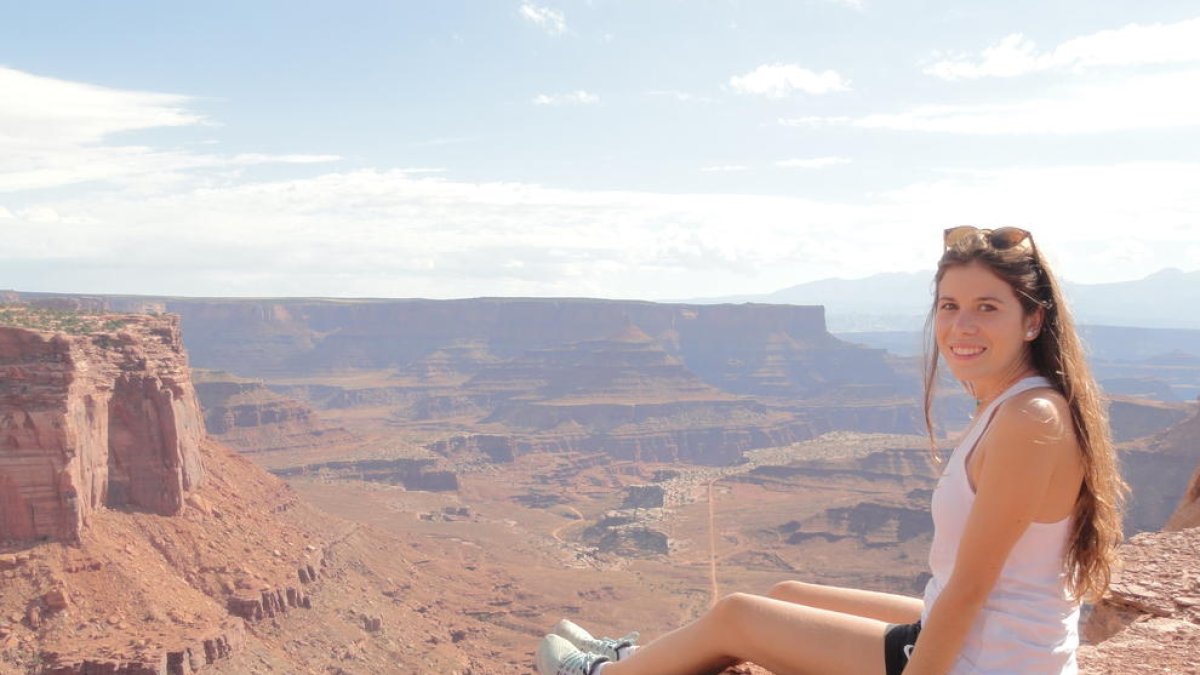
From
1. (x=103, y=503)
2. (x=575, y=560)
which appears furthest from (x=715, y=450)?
(x=103, y=503)

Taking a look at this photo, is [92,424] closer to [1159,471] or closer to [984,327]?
[984,327]

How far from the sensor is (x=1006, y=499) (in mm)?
4457

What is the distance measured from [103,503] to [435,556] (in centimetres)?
3198

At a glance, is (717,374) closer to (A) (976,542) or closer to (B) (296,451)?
(B) (296,451)

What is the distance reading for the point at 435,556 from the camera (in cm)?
6700

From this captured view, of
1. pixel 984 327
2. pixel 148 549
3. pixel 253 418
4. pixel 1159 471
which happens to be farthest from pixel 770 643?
pixel 253 418

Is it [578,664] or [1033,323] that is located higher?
[1033,323]

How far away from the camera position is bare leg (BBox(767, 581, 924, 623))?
6.05 meters

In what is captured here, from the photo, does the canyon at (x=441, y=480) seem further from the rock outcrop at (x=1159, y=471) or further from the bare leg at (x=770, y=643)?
the bare leg at (x=770, y=643)

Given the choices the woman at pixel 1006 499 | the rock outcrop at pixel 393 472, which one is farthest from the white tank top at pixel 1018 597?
the rock outcrop at pixel 393 472

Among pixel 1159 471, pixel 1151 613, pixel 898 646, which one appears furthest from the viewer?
pixel 1159 471

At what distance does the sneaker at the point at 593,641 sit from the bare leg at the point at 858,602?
1152 millimetres

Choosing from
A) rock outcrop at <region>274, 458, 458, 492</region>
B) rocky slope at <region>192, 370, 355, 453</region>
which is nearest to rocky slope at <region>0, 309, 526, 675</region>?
rock outcrop at <region>274, 458, 458, 492</region>

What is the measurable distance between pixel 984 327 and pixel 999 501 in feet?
3.19
